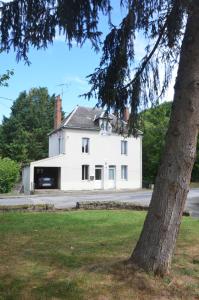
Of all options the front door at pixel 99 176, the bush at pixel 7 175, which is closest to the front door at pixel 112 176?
the front door at pixel 99 176

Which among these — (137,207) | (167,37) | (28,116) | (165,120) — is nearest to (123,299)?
(167,37)

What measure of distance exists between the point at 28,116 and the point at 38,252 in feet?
203

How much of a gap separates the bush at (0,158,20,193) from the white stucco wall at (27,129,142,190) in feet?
5.30

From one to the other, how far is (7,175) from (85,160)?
7919mm

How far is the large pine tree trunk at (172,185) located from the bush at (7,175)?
1267 inches

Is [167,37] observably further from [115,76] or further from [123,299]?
[123,299]

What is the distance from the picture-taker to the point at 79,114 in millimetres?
44188

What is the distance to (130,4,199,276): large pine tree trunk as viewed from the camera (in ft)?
20.2

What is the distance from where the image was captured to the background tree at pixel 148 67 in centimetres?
618

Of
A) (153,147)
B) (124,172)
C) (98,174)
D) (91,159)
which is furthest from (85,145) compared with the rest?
(153,147)

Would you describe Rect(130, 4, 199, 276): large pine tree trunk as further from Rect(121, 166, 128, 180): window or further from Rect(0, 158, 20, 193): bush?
Rect(121, 166, 128, 180): window

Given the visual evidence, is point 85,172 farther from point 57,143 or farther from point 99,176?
point 57,143

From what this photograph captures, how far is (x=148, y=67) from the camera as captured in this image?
810 cm

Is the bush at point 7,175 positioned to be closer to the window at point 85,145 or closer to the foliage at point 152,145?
the window at point 85,145
